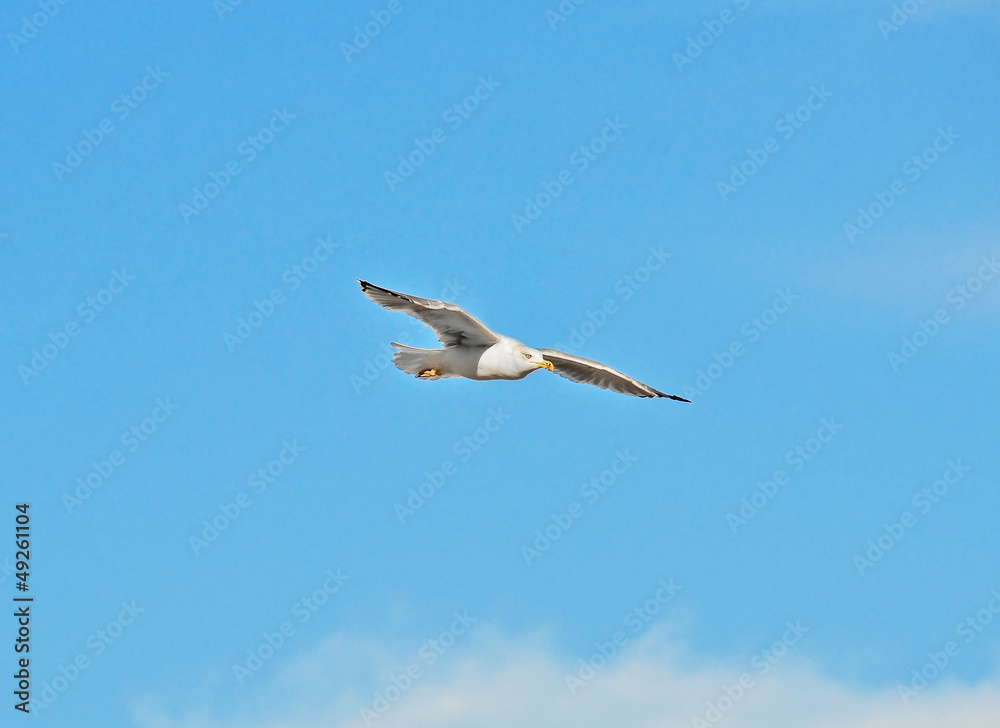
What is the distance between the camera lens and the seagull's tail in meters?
22.4

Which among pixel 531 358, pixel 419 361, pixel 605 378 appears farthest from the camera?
pixel 605 378

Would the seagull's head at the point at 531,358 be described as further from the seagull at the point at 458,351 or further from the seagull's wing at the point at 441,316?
the seagull's wing at the point at 441,316

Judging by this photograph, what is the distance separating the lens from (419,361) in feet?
73.9

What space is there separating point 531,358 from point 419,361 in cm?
181

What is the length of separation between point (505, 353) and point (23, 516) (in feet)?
28.2

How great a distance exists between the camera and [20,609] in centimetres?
2273

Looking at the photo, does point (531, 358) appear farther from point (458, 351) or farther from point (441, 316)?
point (441, 316)

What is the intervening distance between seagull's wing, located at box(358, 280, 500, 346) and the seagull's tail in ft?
1.01

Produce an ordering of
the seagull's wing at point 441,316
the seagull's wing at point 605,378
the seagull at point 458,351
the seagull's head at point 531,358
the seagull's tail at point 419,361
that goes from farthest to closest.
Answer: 1. the seagull's wing at point 605,378
2. the seagull's tail at point 419,361
3. the seagull's head at point 531,358
4. the seagull at point 458,351
5. the seagull's wing at point 441,316

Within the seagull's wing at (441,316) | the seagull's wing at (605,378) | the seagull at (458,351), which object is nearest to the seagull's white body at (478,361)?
the seagull at (458,351)

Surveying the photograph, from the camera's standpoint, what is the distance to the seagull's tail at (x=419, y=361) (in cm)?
2244

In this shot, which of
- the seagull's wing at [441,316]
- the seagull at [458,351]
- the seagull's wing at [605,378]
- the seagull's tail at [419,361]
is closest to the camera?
the seagull's wing at [441,316]

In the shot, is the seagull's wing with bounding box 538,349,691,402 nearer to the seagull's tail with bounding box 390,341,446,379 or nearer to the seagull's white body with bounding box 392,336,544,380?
the seagull's white body with bounding box 392,336,544,380

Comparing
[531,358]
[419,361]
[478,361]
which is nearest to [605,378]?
[531,358]
